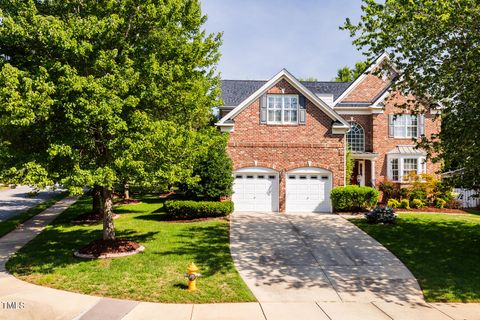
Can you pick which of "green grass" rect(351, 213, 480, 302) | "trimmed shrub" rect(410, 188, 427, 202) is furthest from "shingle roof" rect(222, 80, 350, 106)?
"green grass" rect(351, 213, 480, 302)

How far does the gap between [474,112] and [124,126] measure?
11133 millimetres

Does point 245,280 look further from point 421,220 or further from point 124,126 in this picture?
point 421,220

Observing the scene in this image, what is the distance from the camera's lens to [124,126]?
35.5 ft

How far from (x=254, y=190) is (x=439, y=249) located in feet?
34.5

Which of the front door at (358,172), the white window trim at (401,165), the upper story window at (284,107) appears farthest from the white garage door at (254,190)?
the white window trim at (401,165)

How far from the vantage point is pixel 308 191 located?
21.8 metres

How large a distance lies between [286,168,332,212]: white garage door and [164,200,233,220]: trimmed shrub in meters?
4.51

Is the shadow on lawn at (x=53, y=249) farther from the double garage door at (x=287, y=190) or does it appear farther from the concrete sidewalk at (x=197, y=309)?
the double garage door at (x=287, y=190)

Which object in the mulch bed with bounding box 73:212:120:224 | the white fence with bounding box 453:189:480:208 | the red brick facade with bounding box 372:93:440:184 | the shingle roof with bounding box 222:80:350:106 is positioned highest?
the shingle roof with bounding box 222:80:350:106

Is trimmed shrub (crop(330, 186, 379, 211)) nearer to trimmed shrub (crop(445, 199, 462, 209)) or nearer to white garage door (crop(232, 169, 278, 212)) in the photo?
white garage door (crop(232, 169, 278, 212))

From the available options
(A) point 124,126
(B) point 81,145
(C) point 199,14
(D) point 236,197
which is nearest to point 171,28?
(C) point 199,14

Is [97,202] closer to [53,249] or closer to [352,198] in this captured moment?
[53,249]

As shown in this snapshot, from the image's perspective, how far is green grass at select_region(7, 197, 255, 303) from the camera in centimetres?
955

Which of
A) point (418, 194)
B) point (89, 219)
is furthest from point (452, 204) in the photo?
point (89, 219)
